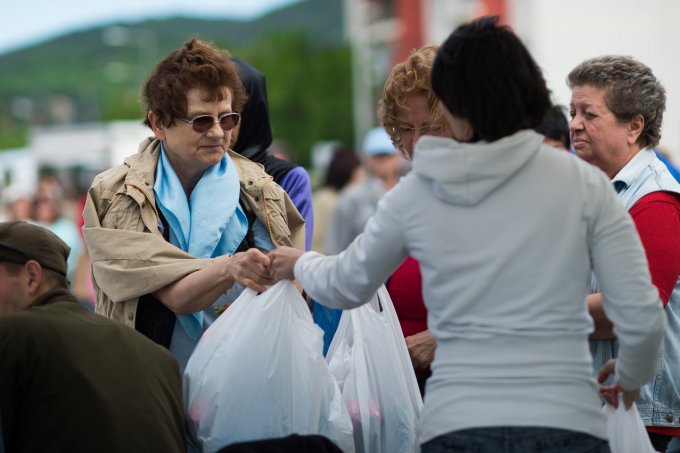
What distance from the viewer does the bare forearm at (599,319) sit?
128 inches

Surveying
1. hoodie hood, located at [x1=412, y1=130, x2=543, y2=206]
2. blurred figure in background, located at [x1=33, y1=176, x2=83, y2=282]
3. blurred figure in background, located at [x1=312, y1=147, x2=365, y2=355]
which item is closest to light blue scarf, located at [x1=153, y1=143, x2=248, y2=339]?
hoodie hood, located at [x1=412, y1=130, x2=543, y2=206]

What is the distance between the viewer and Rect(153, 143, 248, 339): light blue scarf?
142 inches

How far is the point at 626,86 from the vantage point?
363 centimetres

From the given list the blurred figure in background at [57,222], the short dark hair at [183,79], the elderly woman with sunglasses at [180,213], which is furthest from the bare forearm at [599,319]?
the blurred figure in background at [57,222]

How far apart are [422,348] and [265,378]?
579 mm

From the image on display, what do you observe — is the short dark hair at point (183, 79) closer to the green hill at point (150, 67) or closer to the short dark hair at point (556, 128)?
the green hill at point (150, 67)

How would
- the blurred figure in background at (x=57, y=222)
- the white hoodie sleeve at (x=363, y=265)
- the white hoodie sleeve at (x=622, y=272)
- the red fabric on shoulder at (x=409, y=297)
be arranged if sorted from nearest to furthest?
the white hoodie sleeve at (x=622, y=272)
the white hoodie sleeve at (x=363, y=265)
the red fabric on shoulder at (x=409, y=297)
the blurred figure in background at (x=57, y=222)

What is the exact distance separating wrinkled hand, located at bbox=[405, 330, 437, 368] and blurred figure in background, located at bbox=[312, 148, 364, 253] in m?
6.58

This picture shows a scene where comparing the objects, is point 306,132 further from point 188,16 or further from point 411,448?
point 188,16

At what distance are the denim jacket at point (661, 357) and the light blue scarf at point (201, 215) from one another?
1.27 m

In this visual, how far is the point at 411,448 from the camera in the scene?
134 inches

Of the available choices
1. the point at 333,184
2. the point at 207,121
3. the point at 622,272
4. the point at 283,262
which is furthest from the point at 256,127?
the point at 333,184

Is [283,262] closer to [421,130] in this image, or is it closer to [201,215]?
[201,215]

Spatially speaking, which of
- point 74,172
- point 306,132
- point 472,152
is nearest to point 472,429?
point 472,152
